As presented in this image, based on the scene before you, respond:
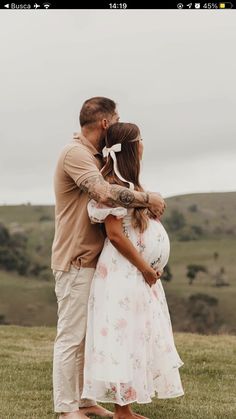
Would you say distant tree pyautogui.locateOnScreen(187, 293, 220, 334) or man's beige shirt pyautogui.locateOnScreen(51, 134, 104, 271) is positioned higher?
man's beige shirt pyautogui.locateOnScreen(51, 134, 104, 271)

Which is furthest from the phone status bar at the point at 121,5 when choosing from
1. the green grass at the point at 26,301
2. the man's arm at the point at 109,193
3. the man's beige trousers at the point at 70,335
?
the green grass at the point at 26,301

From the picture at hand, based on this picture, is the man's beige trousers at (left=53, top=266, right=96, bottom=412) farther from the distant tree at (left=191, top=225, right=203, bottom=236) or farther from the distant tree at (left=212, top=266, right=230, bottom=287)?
the distant tree at (left=191, top=225, right=203, bottom=236)

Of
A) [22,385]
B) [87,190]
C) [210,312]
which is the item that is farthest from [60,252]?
[210,312]

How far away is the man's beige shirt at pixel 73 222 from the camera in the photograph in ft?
23.9

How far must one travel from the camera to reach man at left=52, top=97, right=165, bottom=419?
729cm

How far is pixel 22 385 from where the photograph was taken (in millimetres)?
9617

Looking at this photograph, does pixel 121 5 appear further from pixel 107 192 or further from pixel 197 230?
pixel 197 230

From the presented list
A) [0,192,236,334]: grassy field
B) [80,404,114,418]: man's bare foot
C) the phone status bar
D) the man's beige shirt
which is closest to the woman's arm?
the man's beige shirt

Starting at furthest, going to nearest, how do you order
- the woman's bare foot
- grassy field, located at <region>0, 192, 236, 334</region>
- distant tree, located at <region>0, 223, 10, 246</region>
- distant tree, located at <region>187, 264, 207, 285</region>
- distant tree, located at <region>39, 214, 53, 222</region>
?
distant tree, located at <region>39, 214, 53, 222</region> < distant tree, located at <region>0, 223, 10, 246</region> < distant tree, located at <region>187, 264, 207, 285</region> < grassy field, located at <region>0, 192, 236, 334</region> < the woman's bare foot

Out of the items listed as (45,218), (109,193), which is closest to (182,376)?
(109,193)

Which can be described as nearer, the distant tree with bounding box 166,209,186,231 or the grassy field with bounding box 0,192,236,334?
the grassy field with bounding box 0,192,236,334

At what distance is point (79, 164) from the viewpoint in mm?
7129

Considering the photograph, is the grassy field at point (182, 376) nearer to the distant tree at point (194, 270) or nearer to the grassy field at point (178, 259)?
the grassy field at point (178, 259)

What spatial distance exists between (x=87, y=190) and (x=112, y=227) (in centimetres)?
40
